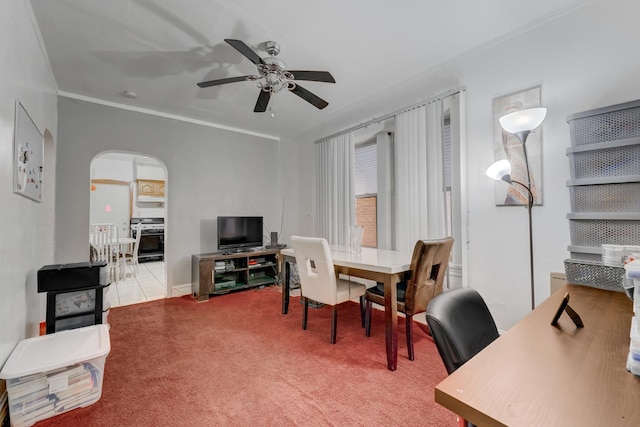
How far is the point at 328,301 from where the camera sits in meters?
2.43

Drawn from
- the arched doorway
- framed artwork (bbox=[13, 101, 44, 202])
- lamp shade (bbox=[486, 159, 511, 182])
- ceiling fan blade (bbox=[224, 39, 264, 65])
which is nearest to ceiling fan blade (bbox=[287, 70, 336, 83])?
ceiling fan blade (bbox=[224, 39, 264, 65])

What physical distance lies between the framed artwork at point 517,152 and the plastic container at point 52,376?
3.13 meters

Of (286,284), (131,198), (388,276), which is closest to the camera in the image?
(388,276)

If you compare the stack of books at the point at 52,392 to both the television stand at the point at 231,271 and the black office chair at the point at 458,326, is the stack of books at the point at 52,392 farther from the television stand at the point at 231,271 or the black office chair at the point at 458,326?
the television stand at the point at 231,271

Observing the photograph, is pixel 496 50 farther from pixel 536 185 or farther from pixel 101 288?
pixel 101 288

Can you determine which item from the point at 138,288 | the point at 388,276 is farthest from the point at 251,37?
the point at 138,288

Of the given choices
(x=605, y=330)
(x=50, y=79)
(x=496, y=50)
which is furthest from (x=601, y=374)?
(x=50, y=79)

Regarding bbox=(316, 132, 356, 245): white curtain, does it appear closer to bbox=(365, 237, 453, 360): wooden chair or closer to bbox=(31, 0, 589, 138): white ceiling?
Answer: bbox=(31, 0, 589, 138): white ceiling

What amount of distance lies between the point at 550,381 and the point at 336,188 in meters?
3.62

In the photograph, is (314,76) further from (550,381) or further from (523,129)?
(550,381)

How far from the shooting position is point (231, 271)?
414 centimetres

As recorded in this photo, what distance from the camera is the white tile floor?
3.87m

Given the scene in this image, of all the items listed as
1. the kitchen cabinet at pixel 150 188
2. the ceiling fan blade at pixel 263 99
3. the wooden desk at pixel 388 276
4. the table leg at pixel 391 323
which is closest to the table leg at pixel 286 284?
the wooden desk at pixel 388 276

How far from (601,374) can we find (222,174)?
15.1ft
